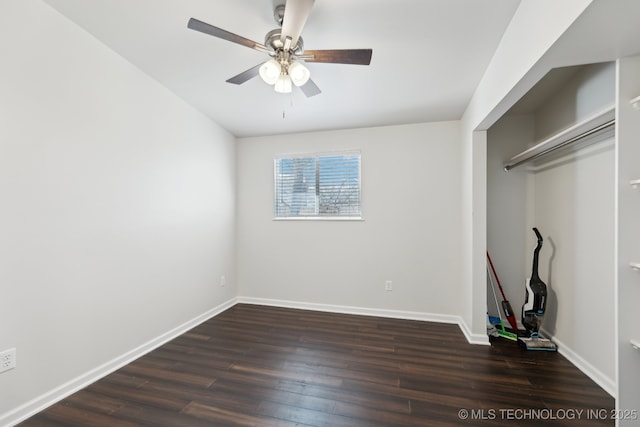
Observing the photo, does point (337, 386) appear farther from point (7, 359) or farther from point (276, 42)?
point (276, 42)

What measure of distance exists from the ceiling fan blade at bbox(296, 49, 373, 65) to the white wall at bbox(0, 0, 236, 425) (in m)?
1.66

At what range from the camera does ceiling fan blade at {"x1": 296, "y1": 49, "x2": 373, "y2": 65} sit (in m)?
1.67

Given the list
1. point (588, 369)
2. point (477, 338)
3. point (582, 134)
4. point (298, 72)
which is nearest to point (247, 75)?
point (298, 72)

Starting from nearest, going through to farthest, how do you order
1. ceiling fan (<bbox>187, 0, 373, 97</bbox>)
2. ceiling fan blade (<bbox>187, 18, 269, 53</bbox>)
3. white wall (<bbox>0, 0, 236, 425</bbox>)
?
ceiling fan blade (<bbox>187, 18, 269, 53</bbox>) → ceiling fan (<bbox>187, 0, 373, 97</bbox>) → white wall (<bbox>0, 0, 236, 425</bbox>)

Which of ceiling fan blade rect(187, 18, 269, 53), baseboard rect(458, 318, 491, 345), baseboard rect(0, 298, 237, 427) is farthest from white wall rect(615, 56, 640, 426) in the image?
baseboard rect(0, 298, 237, 427)

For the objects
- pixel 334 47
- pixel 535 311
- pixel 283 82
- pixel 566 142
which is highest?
pixel 334 47

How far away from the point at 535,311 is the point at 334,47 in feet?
9.82

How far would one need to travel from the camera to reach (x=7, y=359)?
1671 millimetres

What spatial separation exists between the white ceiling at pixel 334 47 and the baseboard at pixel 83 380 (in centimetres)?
253

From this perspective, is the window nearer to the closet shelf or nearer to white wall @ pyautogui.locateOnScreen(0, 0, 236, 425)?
white wall @ pyautogui.locateOnScreen(0, 0, 236, 425)

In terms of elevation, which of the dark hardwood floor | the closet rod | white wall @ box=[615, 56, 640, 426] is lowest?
the dark hardwood floor

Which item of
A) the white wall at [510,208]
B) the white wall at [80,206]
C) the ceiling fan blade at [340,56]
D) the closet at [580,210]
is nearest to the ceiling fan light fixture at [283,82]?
the ceiling fan blade at [340,56]

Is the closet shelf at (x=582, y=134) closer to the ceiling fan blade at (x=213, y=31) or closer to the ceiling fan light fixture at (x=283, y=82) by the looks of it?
the ceiling fan light fixture at (x=283, y=82)

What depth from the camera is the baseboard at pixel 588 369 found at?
1984mm
